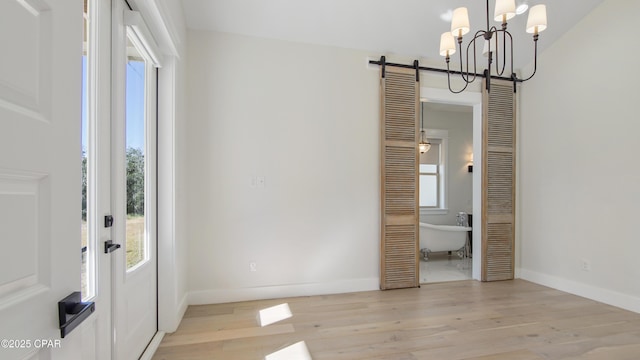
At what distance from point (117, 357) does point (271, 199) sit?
6.12 ft

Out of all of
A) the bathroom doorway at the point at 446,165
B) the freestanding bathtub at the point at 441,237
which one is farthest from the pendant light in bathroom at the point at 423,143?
the freestanding bathtub at the point at 441,237

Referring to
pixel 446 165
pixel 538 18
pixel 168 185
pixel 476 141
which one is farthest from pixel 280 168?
pixel 446 165

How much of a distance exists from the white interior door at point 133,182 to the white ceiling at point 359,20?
3.34 feet

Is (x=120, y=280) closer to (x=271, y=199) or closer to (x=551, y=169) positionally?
(x=271, y=199)

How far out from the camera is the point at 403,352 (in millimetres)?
2152

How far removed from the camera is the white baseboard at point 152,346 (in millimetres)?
2035

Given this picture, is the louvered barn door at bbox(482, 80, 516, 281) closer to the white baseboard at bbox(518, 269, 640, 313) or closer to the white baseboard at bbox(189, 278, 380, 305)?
the white baseboard at bbox(518, 269, 640, 313)

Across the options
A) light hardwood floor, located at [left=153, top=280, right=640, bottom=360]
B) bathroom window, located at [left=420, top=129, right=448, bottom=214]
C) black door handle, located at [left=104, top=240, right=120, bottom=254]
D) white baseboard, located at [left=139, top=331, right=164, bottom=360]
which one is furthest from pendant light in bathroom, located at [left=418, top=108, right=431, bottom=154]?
black door handle, located at [left=104, top=240, right=120, bottom=254]

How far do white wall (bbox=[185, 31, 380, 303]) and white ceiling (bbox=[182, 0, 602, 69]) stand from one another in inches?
5.5

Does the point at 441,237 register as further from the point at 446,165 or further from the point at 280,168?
the point at 280,168

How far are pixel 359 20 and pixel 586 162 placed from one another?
299 cm

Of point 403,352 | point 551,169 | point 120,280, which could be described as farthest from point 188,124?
point 551,169

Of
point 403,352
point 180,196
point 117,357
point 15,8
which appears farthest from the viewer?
point 180,196

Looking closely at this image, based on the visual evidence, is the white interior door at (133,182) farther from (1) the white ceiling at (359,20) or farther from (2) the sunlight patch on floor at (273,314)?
(1) the white ceiling at (359,20)
